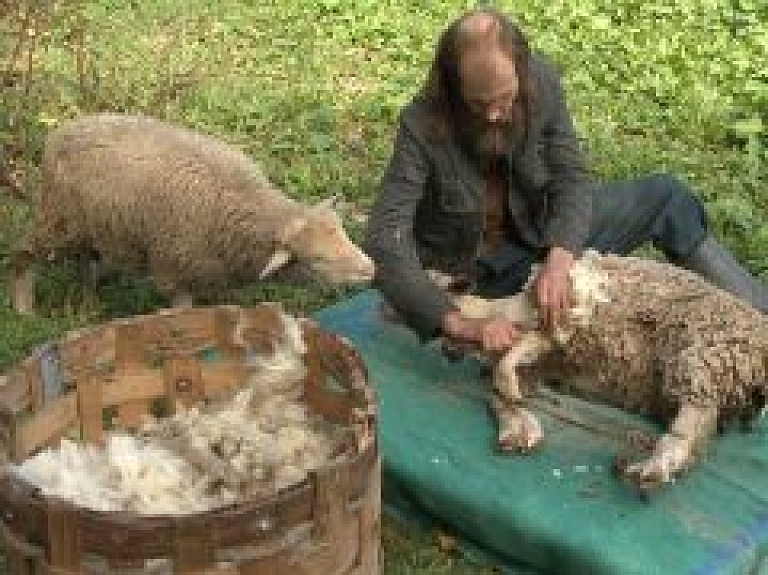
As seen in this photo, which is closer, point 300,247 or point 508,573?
point 508,573

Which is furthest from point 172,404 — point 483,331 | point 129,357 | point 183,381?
point 483,331

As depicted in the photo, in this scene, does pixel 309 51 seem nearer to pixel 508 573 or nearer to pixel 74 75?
pixel 74 75

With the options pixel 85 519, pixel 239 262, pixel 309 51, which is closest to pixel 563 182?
pixel 239 262

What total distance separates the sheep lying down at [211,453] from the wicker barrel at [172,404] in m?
0.05

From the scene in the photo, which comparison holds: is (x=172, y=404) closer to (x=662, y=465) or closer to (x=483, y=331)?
(x=483, y=331)

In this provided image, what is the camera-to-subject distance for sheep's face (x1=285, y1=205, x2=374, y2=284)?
15.2ft

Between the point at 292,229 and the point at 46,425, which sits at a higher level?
the point at 292,229

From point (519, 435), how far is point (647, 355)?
49 centimetres

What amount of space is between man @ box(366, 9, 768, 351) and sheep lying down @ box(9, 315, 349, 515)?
2.13 feet

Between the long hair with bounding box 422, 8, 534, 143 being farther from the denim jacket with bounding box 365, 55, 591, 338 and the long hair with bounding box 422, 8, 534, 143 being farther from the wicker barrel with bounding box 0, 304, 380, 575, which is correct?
the wicker barrel with bounding box 0, 304, 380, 575

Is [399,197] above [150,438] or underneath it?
above

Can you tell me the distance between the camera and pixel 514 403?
4.16 m

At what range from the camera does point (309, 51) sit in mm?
8031

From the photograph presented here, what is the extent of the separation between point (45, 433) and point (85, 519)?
837mm
